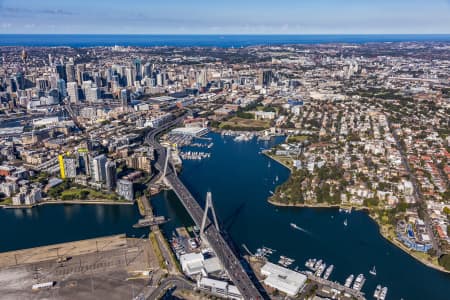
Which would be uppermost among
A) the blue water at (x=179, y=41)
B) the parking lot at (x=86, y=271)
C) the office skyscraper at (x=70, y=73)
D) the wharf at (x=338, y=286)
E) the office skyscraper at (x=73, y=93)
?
the blue water at (x=179, y=41)

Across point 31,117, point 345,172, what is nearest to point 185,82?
point 31,117

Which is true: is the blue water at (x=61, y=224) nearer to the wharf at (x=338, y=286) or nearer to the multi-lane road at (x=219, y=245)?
the multi-lane road at (x=219, y=245)

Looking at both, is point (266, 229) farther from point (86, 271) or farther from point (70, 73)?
point (70, 73)

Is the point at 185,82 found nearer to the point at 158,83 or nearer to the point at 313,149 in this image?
the point at 158,83

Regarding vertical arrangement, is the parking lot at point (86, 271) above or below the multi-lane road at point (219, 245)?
below

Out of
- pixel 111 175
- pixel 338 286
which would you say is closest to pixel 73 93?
pixel 111 175

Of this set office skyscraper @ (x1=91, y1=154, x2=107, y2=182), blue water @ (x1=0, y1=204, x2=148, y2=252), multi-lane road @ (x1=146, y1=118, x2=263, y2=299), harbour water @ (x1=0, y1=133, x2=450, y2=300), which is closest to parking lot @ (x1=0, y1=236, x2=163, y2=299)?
blue water @ (x1=0, y1=204, x2=148, y2=252)

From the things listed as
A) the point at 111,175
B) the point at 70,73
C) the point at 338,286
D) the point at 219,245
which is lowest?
the point at 338,286

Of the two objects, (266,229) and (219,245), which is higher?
(219,245)

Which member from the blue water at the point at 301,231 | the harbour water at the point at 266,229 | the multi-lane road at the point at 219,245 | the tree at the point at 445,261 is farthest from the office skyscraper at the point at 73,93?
the tree at the point at 445,261

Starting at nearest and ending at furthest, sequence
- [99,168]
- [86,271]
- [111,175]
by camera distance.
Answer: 1. [86,271]
2. [111,175]
3. [99,168]
